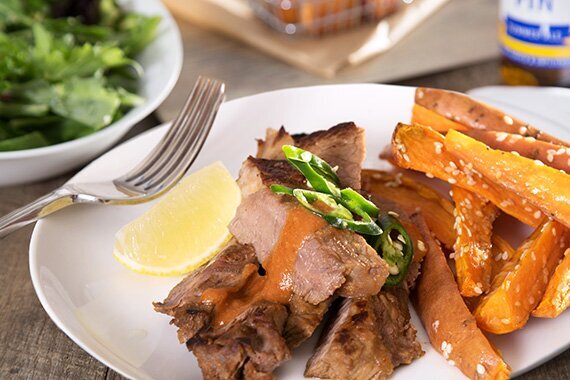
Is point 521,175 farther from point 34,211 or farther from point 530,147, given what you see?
point 34,211

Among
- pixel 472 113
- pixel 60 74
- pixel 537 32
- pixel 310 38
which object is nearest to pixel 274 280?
pixel 472 113

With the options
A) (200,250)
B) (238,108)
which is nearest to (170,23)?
(238,108)

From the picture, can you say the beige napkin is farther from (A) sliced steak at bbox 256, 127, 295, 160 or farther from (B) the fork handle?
(B) the fork handle

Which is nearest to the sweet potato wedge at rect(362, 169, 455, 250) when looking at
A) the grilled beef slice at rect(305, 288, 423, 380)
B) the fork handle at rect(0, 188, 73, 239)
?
the grilled beef slice at rect(305, 288, 423, 380)

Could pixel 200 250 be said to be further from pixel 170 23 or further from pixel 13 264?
pixel 170 23

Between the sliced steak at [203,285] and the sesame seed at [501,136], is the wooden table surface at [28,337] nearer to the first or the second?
the sliced steak at [203,285]

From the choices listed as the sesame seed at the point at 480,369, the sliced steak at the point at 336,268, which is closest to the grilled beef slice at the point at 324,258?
the sliced steak at the point at 336,268
